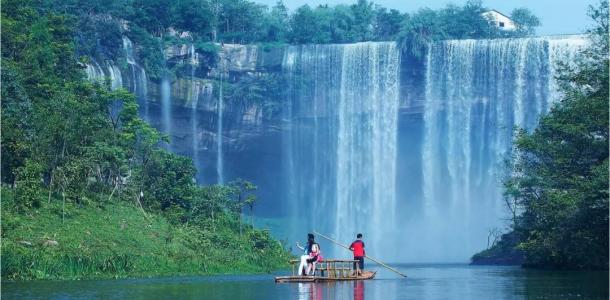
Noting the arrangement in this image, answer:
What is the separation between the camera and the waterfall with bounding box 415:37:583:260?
199 ft

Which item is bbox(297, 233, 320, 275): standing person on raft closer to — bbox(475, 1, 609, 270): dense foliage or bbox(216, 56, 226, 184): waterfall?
bbox(475, 1, 609, 270): dense foliage

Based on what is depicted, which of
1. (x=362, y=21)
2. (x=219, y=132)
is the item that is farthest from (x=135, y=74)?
(x=362, y=21)

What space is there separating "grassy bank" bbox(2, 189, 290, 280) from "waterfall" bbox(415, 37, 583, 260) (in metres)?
23.3

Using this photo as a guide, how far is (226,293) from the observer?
22.8 m

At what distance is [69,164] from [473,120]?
33.7m

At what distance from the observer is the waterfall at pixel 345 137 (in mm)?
63406

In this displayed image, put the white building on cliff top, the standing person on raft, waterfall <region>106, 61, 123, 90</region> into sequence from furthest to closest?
the white building on cliff top, waterfall <region>106, 61, 123, 90</region>, the standing person on raft

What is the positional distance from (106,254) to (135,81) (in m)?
31.0

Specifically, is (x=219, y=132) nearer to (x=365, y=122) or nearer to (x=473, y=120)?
(x=365, y=122)

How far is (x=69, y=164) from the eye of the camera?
116 ft

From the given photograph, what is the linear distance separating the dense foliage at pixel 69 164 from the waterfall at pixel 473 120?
20087mm

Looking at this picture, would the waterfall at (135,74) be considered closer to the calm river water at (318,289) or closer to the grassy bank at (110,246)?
the grassy bank at (110,246)

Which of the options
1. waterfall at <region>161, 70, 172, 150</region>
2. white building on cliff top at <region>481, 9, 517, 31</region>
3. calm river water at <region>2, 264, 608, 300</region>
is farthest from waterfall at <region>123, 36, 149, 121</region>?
calm river water at <region>2, 264, 608, 300</region>

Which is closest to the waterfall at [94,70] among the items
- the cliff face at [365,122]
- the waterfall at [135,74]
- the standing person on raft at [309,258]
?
the cliff face at [365,122]
